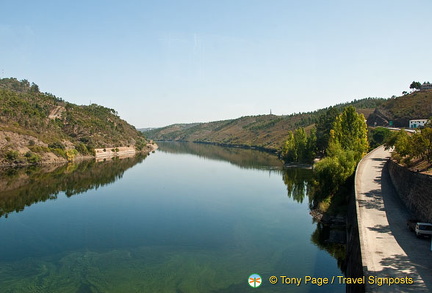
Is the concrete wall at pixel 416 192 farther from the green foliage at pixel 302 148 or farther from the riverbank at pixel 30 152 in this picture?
the riverbank at pixel 30 152

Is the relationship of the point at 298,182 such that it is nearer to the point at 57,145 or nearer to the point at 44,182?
the point at 44,182

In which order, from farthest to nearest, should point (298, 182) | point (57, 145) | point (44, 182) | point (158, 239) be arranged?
point (57, 145)
point (44, 182)
point (298, 182)
point (158, 239)

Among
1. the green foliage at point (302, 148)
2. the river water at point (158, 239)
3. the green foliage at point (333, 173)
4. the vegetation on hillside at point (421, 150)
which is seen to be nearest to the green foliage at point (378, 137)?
the green foliage at point (302, 148)

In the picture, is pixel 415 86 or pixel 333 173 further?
pixel 415 86

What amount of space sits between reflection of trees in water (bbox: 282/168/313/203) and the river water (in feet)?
1.74

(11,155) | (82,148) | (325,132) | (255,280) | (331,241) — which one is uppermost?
(325,132)

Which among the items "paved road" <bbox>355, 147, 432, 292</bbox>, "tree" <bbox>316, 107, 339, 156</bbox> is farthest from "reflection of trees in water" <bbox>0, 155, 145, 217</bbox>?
"tree" <bbox>316, 107, 339, 156</bbox>

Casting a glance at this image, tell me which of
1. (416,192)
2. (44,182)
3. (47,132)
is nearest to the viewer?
(416,192)

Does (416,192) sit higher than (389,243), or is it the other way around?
(416,192)

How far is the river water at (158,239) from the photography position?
2362 cm

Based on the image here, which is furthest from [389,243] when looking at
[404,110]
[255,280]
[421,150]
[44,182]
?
[404,110]

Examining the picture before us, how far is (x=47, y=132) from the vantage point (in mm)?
115125

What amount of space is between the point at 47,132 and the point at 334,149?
100960 millimetres

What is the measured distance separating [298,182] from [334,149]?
13.7 m
